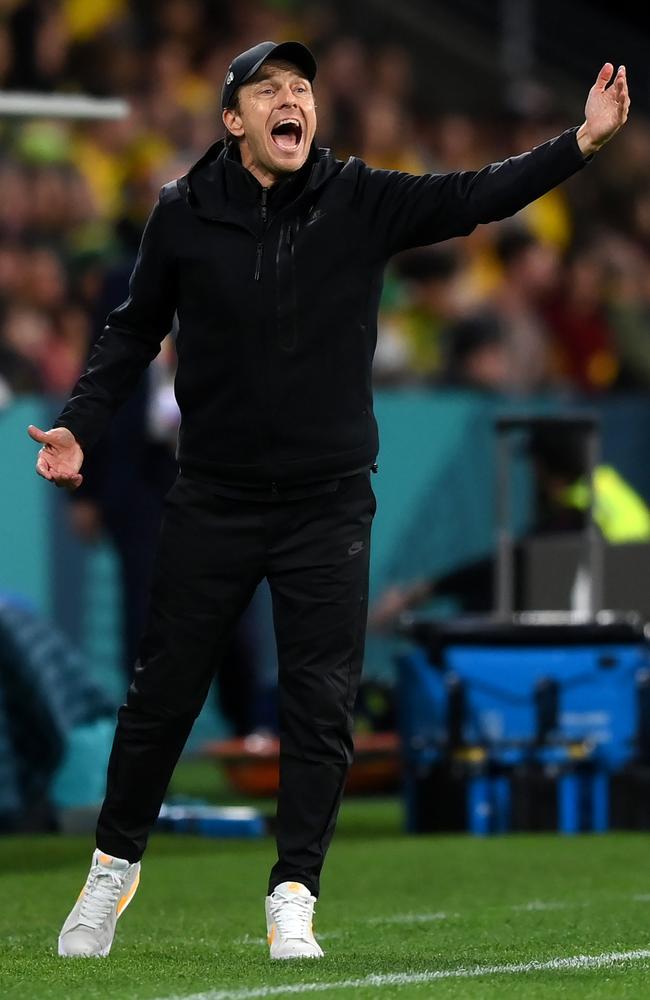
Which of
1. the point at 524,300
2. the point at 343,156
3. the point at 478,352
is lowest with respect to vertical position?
the point at 478,352

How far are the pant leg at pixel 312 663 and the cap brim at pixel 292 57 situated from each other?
2.94 ft

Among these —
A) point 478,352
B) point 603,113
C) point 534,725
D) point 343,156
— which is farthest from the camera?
point 343,156

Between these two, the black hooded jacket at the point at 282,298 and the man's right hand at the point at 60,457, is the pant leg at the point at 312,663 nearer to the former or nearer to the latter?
the black hooded jacket at the point at 282,298

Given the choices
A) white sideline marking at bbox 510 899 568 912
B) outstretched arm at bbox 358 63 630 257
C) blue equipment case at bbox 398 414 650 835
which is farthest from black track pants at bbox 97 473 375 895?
blue equipment case at bbox 398 414 650 835

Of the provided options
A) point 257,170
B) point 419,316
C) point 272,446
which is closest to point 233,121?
point 257,170

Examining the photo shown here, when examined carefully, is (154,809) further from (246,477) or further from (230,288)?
(230,288)

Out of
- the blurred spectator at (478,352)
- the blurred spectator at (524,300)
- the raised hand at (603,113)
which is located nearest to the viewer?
the raised hand at (603,113)

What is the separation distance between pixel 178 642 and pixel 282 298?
30.2 inches

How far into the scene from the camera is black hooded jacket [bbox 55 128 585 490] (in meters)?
4.64

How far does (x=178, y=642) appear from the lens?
15.4 feet

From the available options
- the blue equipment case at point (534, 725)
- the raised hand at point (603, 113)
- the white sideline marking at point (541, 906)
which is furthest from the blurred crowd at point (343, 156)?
the raised hand at point (603, 113)

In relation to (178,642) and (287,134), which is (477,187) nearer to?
(287,134)

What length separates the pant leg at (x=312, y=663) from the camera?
4664 millimetres

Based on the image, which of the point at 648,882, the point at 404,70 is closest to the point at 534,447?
the point at 648,882
